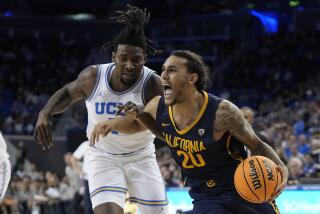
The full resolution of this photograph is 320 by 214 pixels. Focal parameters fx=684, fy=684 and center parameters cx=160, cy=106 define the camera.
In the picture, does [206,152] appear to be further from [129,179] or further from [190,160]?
[129,179]

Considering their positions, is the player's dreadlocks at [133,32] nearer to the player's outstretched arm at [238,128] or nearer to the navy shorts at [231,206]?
the player's outstretched arm at [238,128]

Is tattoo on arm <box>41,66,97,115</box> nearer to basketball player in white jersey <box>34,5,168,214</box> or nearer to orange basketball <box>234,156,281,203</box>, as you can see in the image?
basketball player in white jersey <box>34,5,168,214</box>

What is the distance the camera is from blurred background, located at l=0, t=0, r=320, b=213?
14.5m

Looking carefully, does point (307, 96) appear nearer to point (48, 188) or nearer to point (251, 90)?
point (251, 90)

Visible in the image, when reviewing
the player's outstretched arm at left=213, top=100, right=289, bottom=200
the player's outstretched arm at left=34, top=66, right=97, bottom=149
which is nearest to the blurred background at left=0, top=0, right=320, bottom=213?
the player's outstretched arm at left=34, top=66, right=97, bottom=149

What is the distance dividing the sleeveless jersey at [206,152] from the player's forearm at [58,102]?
1165mm

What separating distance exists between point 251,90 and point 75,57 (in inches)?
378

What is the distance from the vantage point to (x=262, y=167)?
466 centimetres

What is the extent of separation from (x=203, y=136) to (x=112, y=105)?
1167mm

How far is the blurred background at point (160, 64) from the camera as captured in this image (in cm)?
1447

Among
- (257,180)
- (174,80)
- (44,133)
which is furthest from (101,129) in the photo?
(257,180)

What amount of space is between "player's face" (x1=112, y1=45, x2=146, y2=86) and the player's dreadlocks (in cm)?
7

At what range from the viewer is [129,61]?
18.4ft

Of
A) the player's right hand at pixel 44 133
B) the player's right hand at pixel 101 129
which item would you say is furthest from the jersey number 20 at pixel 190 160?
the player's right hand at pixel 44 133
